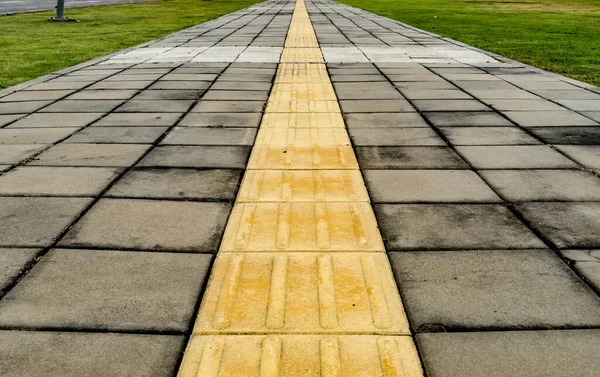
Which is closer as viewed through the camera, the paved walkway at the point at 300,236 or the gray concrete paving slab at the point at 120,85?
the paved walkway at the point at 300,236

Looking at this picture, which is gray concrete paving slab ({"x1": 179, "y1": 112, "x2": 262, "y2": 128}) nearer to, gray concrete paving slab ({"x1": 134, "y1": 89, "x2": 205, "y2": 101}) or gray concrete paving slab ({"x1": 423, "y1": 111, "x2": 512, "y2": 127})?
gray concrete paving slab ({"x1": 134, "y1": 89, "x2": 205, "y2": 101})

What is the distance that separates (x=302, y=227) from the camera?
9.17 ft

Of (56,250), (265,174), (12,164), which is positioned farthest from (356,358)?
(12,164)

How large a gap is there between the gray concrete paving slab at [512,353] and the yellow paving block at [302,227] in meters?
0.73

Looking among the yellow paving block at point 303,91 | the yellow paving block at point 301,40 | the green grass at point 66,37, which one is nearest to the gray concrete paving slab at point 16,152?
the yellow paving block at point 303,91

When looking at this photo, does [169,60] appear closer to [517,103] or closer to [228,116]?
[228,116]

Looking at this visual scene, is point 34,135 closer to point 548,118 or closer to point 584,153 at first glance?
point 584,153

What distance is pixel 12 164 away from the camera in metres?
3.75

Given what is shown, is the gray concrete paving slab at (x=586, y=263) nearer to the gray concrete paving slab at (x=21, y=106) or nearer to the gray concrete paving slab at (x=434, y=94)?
the gray concrete paving slab at (x=434, y=94)

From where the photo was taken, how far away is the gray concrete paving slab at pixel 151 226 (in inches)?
102

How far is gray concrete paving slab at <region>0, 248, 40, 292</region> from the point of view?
2.30m

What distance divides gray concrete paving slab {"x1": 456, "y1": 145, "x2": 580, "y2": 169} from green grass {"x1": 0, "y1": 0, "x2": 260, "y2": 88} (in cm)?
562

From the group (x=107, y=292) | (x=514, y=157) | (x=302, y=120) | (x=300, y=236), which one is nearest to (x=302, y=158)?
(x=302, y=120)

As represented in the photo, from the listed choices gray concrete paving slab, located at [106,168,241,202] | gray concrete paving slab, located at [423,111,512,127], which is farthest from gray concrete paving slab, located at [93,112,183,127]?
gray concrete paving slab, located at [423,111,512,127]
